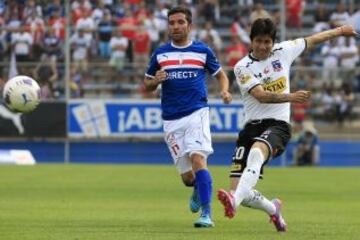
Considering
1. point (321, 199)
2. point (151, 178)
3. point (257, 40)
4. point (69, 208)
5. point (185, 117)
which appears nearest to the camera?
point (257, 40)

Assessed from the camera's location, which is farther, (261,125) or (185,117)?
(185,117)

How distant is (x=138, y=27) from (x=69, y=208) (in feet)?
56.0

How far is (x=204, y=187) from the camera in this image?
454 inches

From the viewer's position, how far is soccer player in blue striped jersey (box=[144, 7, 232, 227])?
38.7ft

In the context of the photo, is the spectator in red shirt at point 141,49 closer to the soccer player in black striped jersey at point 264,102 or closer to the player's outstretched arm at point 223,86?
A: the player's outstretched arm at point 223,86

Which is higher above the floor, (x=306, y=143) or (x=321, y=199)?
(x=321, y=199)

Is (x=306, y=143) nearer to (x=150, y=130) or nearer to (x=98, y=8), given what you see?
(x=150, y=130)

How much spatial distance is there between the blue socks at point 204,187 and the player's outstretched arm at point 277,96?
135cm

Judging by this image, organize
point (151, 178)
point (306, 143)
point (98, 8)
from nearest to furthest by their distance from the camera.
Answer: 1. point (151, 178)
2. point (306, 143)
3. point (98, 8)

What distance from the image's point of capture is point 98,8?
31719mm

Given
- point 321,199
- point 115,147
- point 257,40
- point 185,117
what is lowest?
point 115,147

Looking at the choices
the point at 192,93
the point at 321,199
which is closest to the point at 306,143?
the point at 321,199

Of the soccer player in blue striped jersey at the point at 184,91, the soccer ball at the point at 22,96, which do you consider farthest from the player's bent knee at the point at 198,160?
the soccer ball at the point at 22,96

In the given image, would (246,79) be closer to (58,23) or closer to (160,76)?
(160,76)
